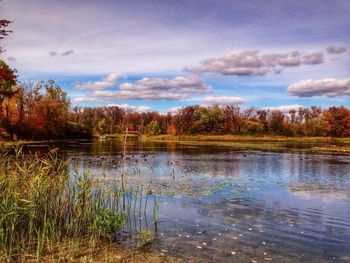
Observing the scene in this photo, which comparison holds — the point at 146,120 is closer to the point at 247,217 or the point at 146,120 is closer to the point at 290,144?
the point at 290,144

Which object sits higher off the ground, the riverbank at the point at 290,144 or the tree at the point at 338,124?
the tree at the point at 338,124

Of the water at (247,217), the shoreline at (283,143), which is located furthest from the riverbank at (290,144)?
the water at (247,217)

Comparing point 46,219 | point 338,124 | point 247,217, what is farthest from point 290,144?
point 46,219

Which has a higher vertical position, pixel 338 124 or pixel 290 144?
pixel 338 124

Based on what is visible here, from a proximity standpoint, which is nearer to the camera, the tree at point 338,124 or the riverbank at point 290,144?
the riverbank at point 290,144

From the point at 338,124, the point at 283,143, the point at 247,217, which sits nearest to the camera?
the point at 247,217

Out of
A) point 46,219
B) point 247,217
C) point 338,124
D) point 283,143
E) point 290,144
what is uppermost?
point 338,124

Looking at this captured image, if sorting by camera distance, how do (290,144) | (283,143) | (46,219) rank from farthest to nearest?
1. (283,143)
2. (290,144)
3. (46,219)

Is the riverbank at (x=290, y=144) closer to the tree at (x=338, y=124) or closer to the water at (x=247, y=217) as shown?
the tree at (x=338, y=124)

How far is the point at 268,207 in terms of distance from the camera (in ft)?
60.1

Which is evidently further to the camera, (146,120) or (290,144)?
(146,120)

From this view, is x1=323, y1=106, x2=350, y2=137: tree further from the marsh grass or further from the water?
the marsh grass

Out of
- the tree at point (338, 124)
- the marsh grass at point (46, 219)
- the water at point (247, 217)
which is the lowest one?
the water at point (247, 217)

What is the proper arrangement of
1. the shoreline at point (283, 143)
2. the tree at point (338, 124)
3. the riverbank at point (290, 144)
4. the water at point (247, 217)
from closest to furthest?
the water at point (247, 217) < the shoreline at point (283, 143) < the riverbank at point (290, 144) < the tree at point (338, 124)
